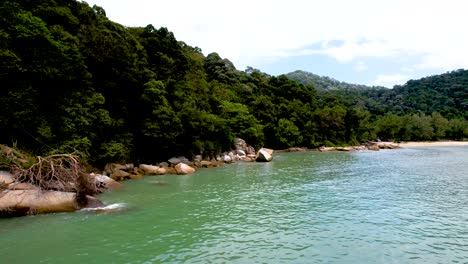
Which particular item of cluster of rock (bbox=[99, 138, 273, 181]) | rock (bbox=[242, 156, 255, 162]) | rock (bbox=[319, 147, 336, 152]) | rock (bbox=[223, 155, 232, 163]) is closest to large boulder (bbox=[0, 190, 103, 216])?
cluster of rock (bbox=[99, 138, 273, 181])

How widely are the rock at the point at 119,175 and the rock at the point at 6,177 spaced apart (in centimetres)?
1108

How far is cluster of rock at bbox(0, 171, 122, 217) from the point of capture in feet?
55.0

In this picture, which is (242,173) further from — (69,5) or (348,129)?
(348,129)

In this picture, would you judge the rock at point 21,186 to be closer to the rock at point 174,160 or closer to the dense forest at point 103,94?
the dense forest at point 103,94

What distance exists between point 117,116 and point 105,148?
18.3ft

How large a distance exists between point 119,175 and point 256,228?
60.8 feet

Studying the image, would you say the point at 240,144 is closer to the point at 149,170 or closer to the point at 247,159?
the point at 247,159

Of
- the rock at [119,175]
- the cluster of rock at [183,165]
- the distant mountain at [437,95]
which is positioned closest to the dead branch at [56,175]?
the rock at [119,175]

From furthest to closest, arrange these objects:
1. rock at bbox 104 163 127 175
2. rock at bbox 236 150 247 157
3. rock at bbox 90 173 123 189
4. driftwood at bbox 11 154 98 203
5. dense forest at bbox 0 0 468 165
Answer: rock at bbox 236 150 247 157 < rock at bbox 104 163 127 175 < rock at bbox 90 173 123 189 < dense forest at bbox 0 0 468 165 < driftwood at bbox 11 154 98 203

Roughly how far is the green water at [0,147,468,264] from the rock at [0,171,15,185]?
97.3 inches

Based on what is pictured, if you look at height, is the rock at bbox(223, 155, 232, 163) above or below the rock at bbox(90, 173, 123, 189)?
above

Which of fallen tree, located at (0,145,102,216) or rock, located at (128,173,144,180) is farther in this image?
rock, located at (128,173,144,180)

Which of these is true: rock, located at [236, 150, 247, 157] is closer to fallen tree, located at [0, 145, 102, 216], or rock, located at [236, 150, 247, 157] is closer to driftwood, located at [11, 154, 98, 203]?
fallen tree, located at [0, 145, 102, 216]

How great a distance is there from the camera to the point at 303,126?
76938 mm
